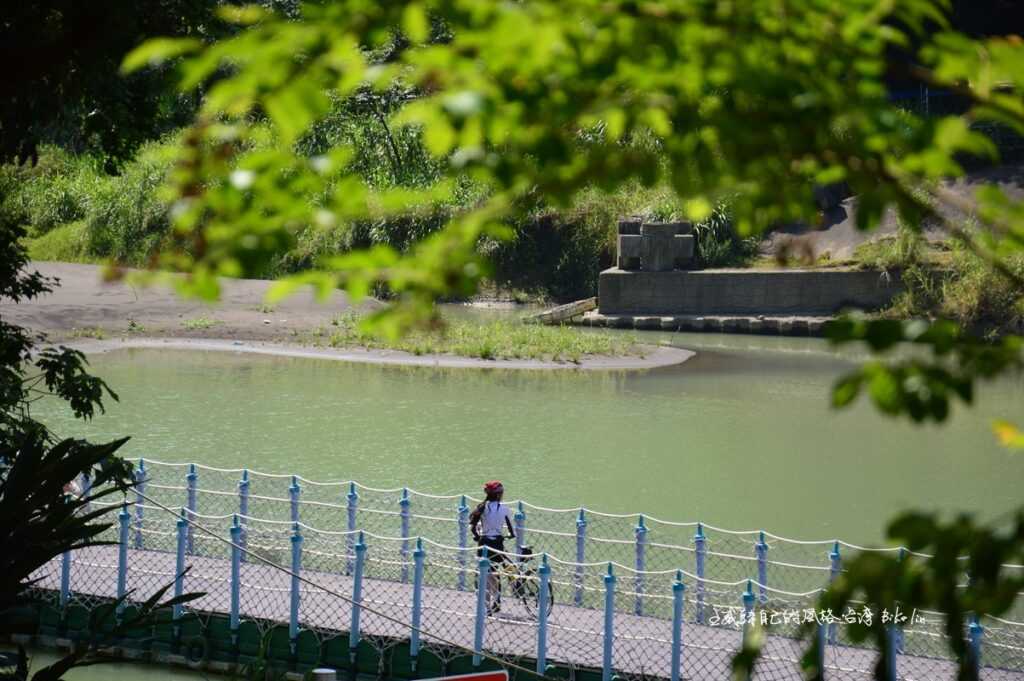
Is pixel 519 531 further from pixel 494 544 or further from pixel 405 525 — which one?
pixel 405 525

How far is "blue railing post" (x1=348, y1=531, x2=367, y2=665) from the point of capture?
1108 centimetres

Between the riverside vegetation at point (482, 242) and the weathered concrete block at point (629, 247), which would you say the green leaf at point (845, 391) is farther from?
the weathered concrete block at point (629, 247)

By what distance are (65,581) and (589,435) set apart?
986 cm

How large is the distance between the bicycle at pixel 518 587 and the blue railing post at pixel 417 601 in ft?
1.76

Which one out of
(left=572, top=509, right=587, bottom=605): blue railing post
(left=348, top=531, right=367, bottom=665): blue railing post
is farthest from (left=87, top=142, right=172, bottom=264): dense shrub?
(left=348, top=531, right=367, bottom=665): blue railing post

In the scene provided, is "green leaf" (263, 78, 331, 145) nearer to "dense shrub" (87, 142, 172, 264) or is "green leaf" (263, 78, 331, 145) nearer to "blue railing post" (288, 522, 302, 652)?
"blue railing post" (288, 522, 302, 652)

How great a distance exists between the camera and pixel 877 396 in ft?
8.33

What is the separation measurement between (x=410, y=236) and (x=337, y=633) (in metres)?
26.9

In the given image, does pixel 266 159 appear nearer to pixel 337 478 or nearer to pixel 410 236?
pixel 337 478

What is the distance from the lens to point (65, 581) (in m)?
12.2

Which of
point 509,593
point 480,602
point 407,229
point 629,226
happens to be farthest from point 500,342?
point 480,602

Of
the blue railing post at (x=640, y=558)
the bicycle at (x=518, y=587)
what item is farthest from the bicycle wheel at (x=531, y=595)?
the blue railing post at (x=640, y=558)

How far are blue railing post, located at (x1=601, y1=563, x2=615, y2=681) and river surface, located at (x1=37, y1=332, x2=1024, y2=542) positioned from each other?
220 inches

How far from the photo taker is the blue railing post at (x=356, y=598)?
11078 millimetres
